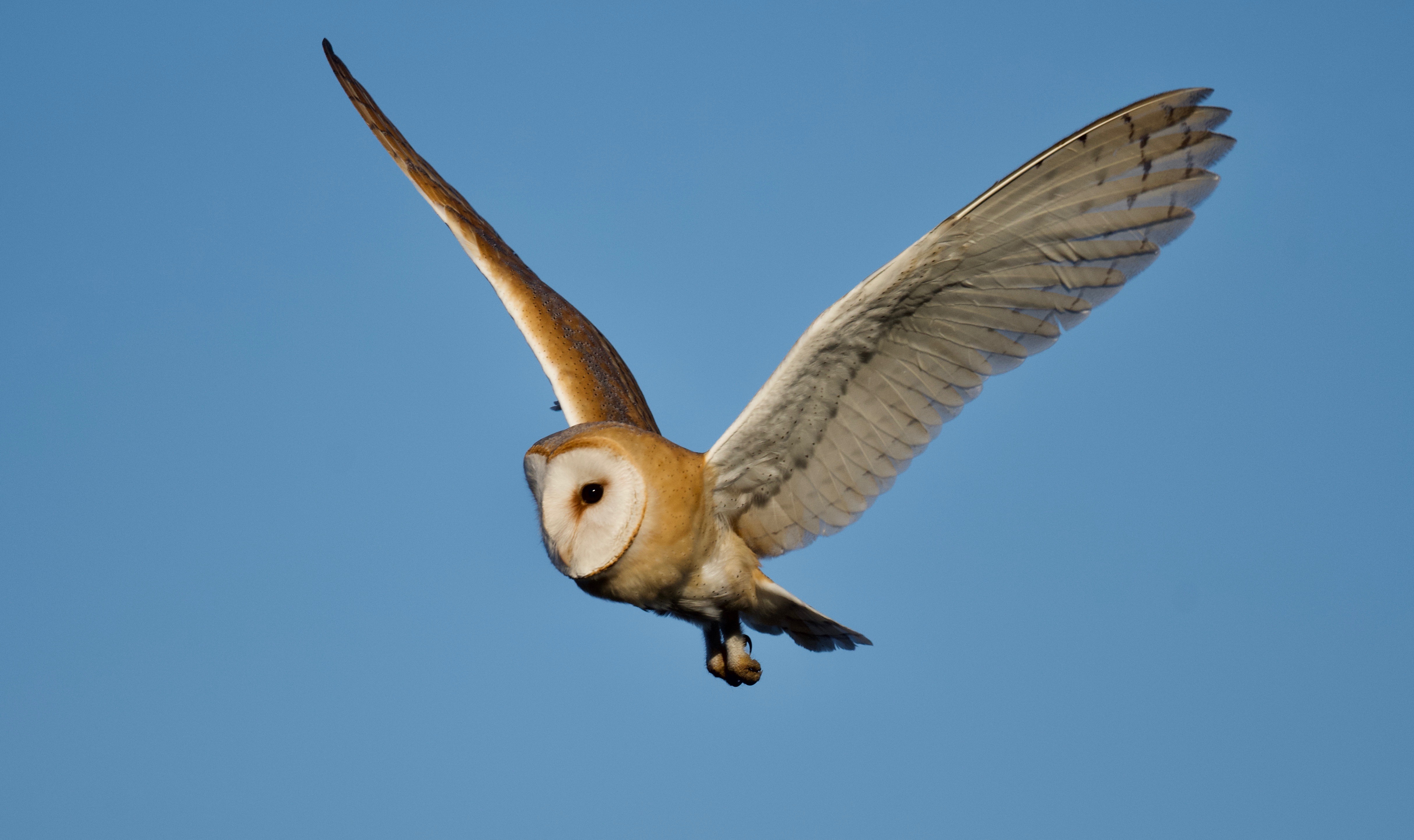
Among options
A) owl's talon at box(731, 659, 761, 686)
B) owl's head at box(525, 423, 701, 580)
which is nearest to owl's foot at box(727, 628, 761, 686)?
owl's talon at box(731, 659, 761, 686)

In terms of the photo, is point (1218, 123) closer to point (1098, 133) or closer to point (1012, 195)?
point (1098, 133)

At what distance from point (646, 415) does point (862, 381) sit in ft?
6.08

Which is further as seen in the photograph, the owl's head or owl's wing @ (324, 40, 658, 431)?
owl's wing @ (324, 40, 658, 431)

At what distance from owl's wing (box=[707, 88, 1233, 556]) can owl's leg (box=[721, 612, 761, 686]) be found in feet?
1.20

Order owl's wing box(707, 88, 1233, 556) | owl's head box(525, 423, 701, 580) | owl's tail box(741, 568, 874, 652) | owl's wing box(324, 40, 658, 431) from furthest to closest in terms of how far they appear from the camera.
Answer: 1. owl's wing box(324, 40, 658, 431)
2. owl's tail box(741, 568, 874, 652)
3. owl's head box(525, 423, 701, 580)
4. owl's wing box(707, 88, 1233, 556)

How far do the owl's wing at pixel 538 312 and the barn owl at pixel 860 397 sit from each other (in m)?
0.75

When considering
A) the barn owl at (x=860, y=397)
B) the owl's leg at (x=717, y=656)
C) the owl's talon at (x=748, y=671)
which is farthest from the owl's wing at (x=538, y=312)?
the owl's talon at (x=748, y=671)

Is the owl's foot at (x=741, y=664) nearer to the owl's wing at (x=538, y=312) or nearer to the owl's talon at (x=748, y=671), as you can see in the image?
the owl's talon at (x=748, y=671)

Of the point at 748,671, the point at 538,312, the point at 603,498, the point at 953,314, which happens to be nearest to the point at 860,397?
the point at 953,314

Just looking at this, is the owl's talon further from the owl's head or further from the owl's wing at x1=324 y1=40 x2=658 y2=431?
the owl's wing at x1=324 y1=40 x2=658 y2=431

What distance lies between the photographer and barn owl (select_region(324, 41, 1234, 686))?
3.91m

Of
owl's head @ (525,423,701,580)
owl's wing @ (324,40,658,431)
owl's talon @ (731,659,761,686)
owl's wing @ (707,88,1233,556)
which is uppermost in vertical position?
owl's wing @ (324,40,658,431)

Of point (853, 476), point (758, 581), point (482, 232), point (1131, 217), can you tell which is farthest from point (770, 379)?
point (482, 232)

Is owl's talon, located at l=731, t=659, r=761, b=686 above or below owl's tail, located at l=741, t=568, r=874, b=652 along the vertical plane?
below
